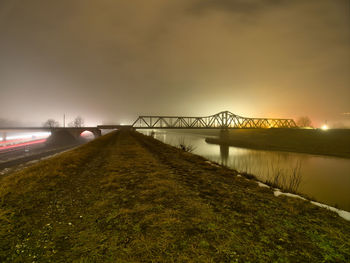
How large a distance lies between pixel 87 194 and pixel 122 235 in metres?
3.00

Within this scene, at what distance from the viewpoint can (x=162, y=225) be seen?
3.46 meters

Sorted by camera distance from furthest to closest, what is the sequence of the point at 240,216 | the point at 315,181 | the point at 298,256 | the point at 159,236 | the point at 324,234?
1. the point at 315,181
2. the point at 240,216
3. the point at 324,234
4. the point at 159,236
5. the point at 298,256

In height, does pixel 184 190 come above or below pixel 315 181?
above

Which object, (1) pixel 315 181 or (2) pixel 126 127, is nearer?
(1) pixel 315 181

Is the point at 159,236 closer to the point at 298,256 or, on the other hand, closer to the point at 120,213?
the point at 120,213

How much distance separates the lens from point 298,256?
2641mm

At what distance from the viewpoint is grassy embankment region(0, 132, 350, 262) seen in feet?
8.59

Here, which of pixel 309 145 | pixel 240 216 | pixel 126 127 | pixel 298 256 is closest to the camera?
pixel 298 256

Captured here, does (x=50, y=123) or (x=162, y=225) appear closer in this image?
(x=162, y=225)

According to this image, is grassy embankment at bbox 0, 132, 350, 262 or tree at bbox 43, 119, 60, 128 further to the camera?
tree at bbox 43, 119, 60, 128

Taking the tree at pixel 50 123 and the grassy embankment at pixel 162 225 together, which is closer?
the grassy embankment at pixel 162 225

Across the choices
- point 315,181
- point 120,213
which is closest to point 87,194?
point 120,213

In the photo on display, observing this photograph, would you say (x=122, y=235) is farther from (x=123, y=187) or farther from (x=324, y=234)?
(x=324, y=234)

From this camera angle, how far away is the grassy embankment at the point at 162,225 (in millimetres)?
2619
